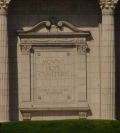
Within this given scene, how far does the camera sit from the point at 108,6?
3003cm

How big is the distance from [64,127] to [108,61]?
435cm

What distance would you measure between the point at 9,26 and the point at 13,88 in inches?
85.1

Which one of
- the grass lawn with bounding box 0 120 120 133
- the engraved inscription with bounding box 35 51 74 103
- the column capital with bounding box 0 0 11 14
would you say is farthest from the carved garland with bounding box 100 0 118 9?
the grass lawn with bounding box 0 120 120 133

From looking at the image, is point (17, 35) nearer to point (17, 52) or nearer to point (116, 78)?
point (17, 52)

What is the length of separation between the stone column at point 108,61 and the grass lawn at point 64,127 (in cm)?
333

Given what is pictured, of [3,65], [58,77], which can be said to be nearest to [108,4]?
[58,77]

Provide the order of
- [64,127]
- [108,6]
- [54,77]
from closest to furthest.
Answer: [64,127], [108,6], [54,77]

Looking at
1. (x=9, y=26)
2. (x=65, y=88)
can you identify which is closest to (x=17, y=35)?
(x=9, y=26)

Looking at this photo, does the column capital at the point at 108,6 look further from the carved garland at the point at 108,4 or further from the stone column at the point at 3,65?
the stone column at the point at 3,65

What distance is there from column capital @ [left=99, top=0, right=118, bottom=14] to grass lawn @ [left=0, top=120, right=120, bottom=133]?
485cm

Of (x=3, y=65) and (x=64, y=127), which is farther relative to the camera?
(x=3, y=65)

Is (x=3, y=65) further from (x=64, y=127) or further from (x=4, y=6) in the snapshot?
(x=64, y=127)

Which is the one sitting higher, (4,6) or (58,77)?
(4,6)

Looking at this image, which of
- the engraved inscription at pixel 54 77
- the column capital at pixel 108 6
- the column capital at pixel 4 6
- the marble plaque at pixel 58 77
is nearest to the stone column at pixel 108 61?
the column capital at pixel 108 6
